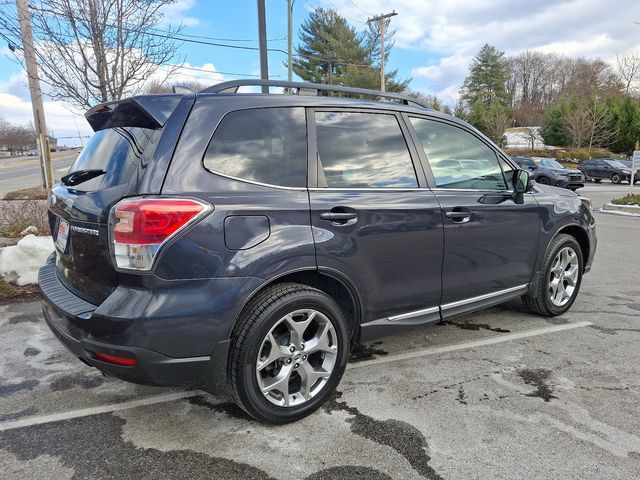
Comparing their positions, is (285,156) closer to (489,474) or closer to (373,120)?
(373,120)

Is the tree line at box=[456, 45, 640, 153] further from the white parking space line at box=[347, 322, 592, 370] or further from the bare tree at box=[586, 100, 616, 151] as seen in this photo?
the white parking space line at box=[347, 322, 592, 370]

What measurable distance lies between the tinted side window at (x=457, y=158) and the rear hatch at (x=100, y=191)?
1.84m

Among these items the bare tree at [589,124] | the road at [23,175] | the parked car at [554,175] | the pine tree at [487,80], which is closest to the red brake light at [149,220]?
the road at [23,175]

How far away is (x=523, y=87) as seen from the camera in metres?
86.4

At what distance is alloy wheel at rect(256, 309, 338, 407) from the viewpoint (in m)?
2.59

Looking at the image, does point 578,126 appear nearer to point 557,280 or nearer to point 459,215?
point 557,280

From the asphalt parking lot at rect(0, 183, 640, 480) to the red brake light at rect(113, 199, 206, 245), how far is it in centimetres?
113

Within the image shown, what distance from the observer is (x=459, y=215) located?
3350mm

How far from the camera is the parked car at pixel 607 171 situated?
2800 cm

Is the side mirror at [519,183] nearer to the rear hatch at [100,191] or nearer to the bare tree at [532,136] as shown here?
the rear hatch at [100,191]

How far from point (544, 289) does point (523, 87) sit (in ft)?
308

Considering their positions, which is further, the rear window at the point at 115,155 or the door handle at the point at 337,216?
the door handle at the point at 337,216

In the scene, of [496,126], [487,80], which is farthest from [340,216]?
[487,80]

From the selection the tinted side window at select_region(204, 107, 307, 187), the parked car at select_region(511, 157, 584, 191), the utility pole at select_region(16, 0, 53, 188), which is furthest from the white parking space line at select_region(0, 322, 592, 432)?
the parked car at select_region(511, 157, 584, 191)
